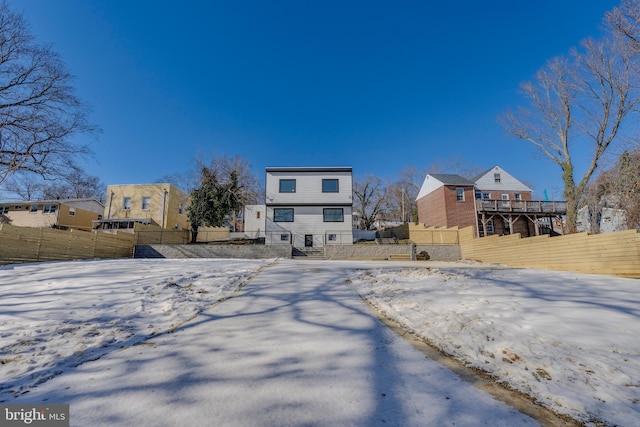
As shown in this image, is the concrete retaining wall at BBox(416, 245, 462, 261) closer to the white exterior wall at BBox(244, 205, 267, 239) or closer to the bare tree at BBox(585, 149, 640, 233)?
the bare tree at BBox(585, 149, 640, 233)

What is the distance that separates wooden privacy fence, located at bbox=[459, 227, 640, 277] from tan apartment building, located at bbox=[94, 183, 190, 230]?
82.2 ft

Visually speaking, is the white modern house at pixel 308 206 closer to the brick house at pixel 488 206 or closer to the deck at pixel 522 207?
the brick house at pixel 488 206

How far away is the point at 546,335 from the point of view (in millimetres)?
3055

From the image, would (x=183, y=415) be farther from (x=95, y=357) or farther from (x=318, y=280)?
(x=318, y=280)

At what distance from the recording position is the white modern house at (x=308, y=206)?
22.2 m

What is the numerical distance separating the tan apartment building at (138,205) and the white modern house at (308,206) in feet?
31.0

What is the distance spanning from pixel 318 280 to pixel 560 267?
9.99 meters

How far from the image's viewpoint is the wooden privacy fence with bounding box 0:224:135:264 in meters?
10.5

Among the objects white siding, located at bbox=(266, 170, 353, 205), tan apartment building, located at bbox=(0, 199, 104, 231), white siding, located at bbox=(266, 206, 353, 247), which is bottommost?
white siding, located at bbox=(266, 206, 353, 247)

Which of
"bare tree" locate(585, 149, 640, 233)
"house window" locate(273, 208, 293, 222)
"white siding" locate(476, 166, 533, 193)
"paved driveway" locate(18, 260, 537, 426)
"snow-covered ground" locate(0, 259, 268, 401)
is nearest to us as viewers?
"paved driveway" locate(18, 260, 537, 426)

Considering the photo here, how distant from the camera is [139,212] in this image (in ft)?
84.6

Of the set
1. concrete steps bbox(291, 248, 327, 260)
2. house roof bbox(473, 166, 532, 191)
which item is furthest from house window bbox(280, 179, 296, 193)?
house roof bbox(473, 166, 532, 191)

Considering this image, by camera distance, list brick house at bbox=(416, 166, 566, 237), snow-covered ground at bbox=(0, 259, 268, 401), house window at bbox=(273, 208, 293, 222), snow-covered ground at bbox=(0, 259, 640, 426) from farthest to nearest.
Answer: brick house at bbox=(416, 166, 566, 237) < house window at bbox=(273, 208, 293, 222) < snow-covered ground at bbox=(0, 259, 268, 401) < snow-covered ground at bbox=(0, 259, 640, 426)

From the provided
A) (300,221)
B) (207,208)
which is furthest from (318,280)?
(207,208)
